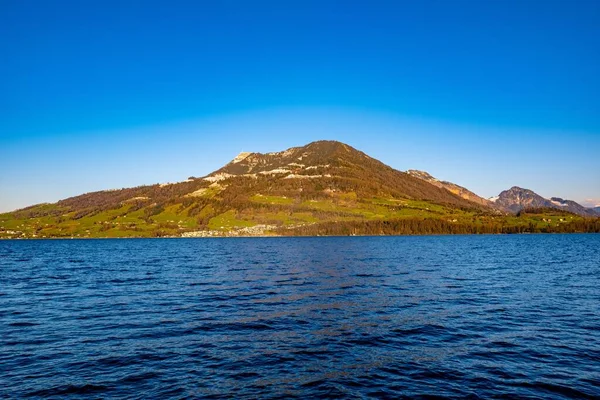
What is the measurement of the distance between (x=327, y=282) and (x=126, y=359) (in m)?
33.9

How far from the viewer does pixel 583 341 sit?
87.7 feet

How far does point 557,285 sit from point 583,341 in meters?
28.6

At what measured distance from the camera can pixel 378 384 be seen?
760 inches

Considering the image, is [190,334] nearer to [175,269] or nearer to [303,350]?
[303,350]

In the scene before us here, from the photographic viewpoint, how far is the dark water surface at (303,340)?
63.4ft

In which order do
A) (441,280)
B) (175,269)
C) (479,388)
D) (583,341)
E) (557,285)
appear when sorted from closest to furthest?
1. (479,388)
2. (583,341)
3. (557,285)
4. (441,280)
5. (175,269)

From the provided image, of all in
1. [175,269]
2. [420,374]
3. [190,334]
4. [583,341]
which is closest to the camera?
[420,374]

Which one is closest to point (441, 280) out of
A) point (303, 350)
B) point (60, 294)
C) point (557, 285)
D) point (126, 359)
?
point (557, 285)

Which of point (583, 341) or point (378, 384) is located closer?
point (378, 384)

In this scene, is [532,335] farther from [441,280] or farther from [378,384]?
[441,280]

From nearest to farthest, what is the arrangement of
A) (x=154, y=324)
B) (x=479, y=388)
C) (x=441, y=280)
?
(x=479, y=388) → (x=154, y=324) → (x=441, y=280)

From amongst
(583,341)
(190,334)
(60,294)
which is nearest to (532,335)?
(583,341)

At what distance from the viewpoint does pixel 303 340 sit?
88.3 ft

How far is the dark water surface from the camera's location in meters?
19.3
